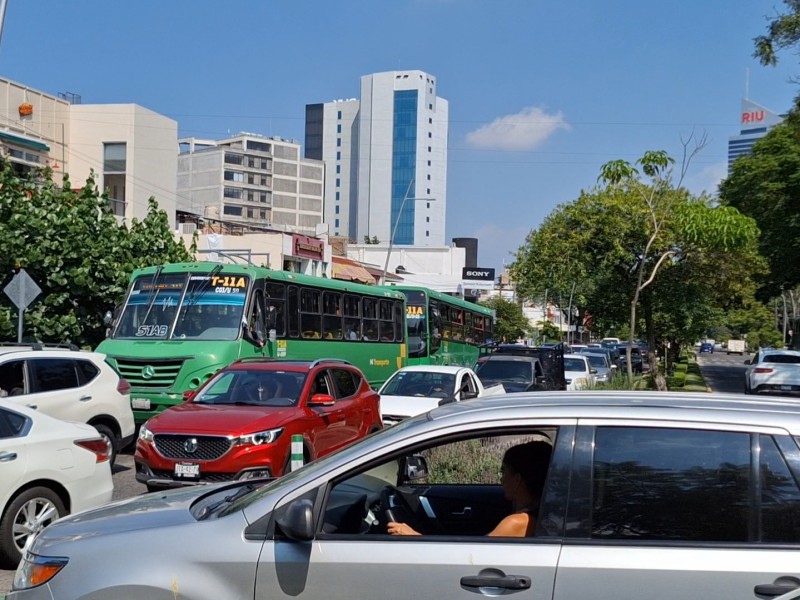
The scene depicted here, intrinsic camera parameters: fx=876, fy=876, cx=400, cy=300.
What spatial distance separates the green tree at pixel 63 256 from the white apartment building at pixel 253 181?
80.2 m

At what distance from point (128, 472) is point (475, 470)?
7.82 metres

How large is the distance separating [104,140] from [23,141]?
6.33 metres

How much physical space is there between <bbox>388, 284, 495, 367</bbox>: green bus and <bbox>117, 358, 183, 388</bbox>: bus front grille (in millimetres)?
10944

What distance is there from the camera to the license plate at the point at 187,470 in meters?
9.54

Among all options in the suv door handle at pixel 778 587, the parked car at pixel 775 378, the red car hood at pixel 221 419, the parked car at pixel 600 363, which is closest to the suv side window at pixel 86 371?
the red car hood at pixel 221 419

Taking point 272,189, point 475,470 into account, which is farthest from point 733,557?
point 272,189

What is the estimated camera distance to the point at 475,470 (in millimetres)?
6707

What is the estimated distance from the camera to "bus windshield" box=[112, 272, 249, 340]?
52.9 ft

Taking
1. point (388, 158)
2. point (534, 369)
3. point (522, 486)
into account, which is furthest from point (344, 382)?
point (388, 158)

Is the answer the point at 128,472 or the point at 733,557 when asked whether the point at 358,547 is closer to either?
the point at 733,557

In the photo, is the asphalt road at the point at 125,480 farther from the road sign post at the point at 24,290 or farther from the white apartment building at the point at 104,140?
the white apartment building at the point at 104,140

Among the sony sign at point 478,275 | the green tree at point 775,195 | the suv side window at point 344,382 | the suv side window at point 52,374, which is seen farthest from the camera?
the sony sign at point 478,275

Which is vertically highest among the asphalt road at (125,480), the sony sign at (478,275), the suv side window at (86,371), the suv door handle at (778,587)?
the sony sign at (478,275)

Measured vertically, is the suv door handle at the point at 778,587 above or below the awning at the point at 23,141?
below
